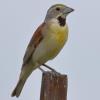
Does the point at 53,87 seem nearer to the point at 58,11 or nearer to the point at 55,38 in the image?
the point at 55,38

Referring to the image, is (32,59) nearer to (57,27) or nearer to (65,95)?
(57,27)

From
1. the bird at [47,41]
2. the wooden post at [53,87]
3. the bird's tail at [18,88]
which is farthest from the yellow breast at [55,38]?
the wooden post at [53,87]

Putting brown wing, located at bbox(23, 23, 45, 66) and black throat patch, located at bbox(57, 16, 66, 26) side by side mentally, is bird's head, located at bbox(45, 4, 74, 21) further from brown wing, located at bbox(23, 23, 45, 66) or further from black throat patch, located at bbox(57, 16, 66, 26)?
brown wing, located at bbox(23, 23, 45, 66)

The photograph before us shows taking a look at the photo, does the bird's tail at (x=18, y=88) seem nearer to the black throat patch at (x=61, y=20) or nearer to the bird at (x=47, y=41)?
the bird at (x=47, y=41)

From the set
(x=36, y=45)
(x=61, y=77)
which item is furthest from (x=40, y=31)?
(x=61, y=77)

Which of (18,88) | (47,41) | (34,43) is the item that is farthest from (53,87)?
(34,43)

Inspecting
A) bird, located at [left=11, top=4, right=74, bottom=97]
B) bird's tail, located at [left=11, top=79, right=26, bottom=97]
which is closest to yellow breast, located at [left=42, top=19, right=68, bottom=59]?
bird, located at [left=11, top=4, right=74, bottom=97]
